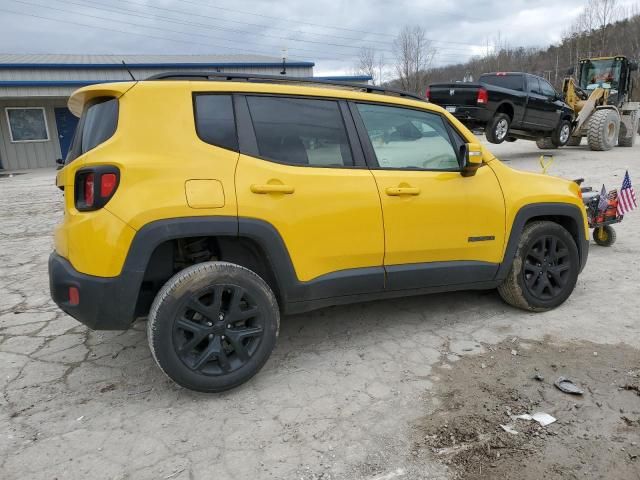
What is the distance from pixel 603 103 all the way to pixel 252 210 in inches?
682

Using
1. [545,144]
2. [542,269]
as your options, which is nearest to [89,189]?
[542,269]

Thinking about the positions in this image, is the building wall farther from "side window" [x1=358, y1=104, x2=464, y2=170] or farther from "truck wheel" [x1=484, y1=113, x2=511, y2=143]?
"side window" [x1=358, y1=104, x2=464, y2=170]

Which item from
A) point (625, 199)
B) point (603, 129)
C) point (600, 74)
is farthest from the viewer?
point (600, 74)

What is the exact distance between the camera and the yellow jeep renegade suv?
2.69 m

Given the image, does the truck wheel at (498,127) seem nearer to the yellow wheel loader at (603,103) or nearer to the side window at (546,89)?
the side window at (546,89)

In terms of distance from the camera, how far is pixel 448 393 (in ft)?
9.63

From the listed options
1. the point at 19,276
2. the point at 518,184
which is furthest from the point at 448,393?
the point at 19,276

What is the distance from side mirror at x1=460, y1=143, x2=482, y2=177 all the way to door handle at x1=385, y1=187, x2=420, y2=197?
0.45 m

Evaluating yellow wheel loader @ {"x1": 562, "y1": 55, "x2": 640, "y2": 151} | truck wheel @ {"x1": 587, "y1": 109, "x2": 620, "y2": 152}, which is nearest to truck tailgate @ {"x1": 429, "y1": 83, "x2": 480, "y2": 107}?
yellow wheel loader @ {"x1": 562, "y1": 55, "x2": 640, "y2": 151}

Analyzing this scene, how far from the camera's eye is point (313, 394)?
2967 millimetres

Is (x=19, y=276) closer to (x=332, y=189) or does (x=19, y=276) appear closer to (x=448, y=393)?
(x=332, y=189)

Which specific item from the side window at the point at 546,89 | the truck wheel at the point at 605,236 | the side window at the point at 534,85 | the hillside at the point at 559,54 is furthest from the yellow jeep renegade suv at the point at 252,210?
the hillside at the point at 559,54

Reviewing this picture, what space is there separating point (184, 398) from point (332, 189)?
1570mm

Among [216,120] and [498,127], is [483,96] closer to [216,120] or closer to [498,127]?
[498,127]
